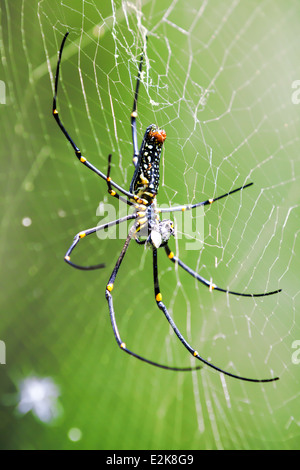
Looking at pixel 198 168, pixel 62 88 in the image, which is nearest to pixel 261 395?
pixel 198 168

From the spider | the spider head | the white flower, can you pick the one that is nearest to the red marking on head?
the spider

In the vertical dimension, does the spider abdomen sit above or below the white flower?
above

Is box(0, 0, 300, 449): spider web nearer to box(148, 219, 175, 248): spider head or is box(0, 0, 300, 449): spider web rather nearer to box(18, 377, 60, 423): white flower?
box(18, 377, 60, 423): white flower

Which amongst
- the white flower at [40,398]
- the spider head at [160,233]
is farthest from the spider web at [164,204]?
the spider head at [160,233]

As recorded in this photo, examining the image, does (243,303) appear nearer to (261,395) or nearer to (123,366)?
(261,395)

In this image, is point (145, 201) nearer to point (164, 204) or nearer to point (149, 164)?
point (149, 164)

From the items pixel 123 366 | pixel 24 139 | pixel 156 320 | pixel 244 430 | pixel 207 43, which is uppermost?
pixel 24 139

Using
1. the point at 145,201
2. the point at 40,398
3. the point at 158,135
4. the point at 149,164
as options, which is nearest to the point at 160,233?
the point at 145,201
